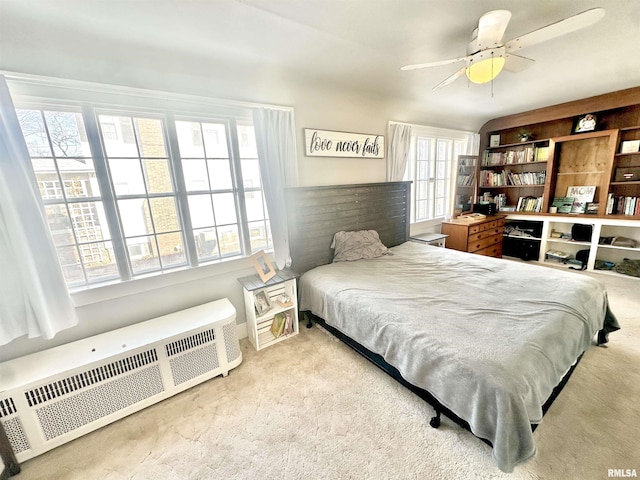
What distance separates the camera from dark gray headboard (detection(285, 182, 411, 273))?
8.29ft

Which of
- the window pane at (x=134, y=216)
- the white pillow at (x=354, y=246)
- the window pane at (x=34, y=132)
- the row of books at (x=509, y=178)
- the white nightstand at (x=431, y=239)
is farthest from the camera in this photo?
the row of books at (x=509, y=178)

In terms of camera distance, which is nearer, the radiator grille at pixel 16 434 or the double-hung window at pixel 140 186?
the radiator grille at pixel 16 434

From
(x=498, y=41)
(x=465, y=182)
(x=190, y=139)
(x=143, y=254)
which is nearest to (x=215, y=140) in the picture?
(x=190, y=139)

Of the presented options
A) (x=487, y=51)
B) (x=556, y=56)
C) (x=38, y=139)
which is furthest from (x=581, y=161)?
(x=38, y=139)

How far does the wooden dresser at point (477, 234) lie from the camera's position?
151 inches

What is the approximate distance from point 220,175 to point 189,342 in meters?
1.38

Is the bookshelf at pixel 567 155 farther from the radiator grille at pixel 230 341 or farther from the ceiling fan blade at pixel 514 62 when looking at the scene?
the radiator grille at pixel 230 341

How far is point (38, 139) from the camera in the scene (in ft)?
5.23

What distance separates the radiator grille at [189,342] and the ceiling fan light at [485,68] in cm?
260

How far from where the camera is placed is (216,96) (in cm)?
207

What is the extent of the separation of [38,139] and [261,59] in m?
1.58

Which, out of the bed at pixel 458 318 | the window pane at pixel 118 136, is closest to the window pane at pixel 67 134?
the window pane at pixel 118 136

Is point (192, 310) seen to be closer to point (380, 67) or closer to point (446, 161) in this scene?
point (380, 67)

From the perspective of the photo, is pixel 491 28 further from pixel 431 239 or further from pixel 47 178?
pixel 47 178
